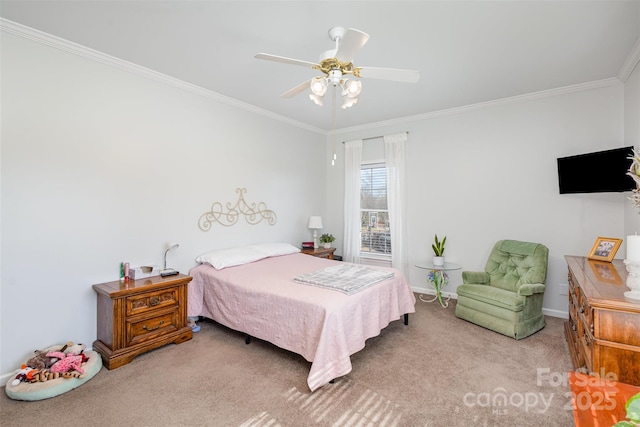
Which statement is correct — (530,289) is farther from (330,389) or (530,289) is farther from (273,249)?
(273,249)

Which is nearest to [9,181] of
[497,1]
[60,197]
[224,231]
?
[60,197]

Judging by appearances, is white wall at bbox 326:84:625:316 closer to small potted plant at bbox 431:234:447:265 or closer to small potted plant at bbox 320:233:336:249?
small potted plant at bbox 431:234:447:265

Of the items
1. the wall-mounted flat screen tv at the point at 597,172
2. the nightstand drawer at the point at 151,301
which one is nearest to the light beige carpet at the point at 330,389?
the nightstand drawer at the point at 151,301

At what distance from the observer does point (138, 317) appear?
2686mm

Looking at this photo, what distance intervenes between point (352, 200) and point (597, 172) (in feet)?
10.5

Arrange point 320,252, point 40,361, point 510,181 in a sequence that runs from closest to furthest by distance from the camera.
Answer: point 40,361, point 510,181, point 320,252

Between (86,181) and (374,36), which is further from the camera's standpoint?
(86,181)

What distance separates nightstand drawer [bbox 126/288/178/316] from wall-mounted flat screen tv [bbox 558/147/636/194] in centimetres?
430

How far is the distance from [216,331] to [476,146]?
4.12 m

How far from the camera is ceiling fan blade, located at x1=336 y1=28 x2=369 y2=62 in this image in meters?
1.72

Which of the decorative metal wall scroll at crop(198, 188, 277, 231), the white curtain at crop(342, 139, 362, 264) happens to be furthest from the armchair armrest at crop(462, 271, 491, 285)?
the decorative metal wall scroll at crop(198, 188, 277, 231)

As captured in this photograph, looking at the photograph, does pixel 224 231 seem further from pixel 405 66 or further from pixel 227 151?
pixel 405 66

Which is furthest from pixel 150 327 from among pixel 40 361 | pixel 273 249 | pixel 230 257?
pixel 273 249

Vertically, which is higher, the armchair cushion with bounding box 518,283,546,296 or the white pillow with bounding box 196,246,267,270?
the white pillow with bounding box 196,246,267,270
